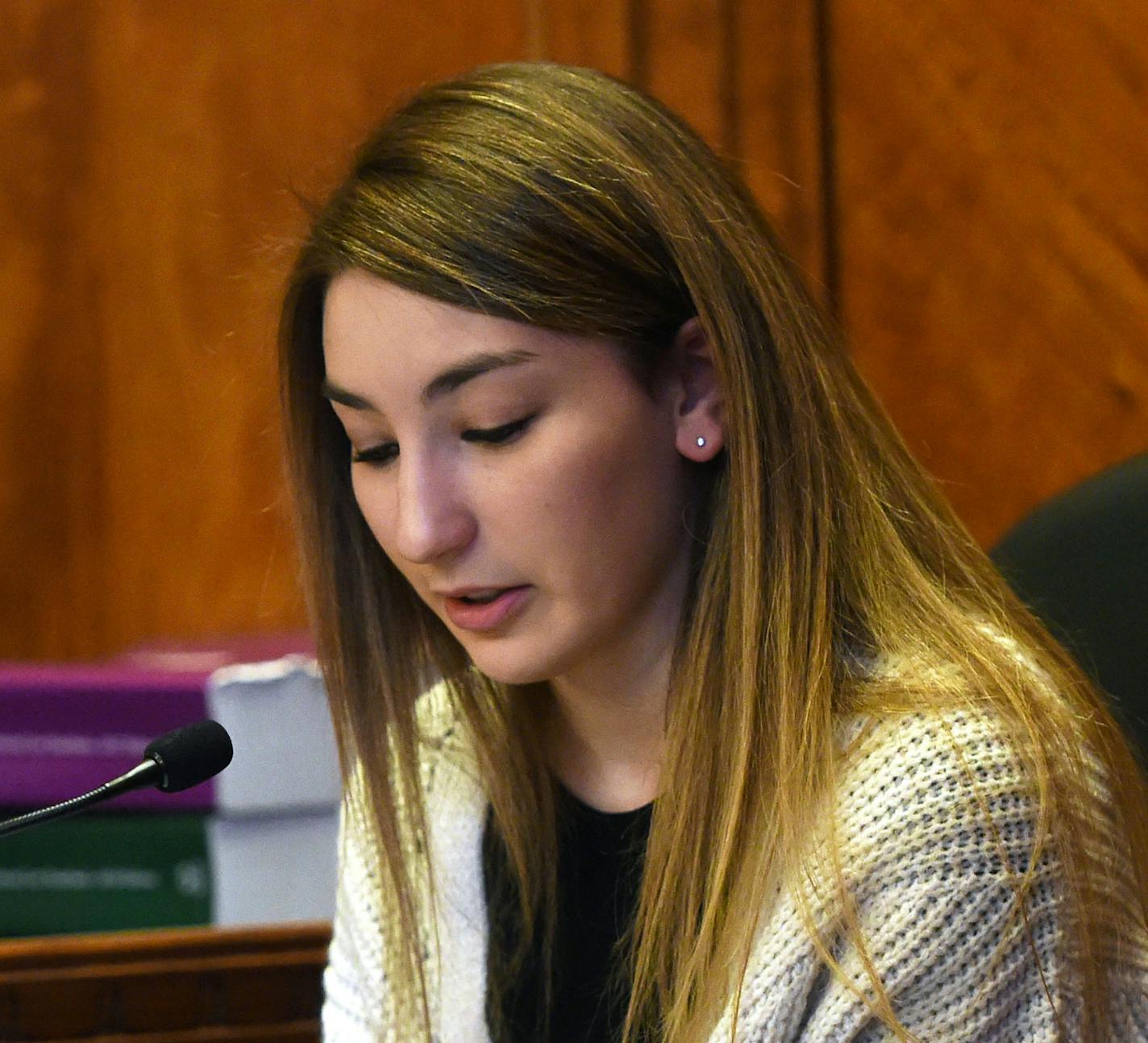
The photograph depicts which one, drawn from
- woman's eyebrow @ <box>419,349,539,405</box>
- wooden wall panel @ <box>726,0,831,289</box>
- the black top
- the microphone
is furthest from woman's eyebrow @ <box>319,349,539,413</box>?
wooden wall panel @ <box>726,0,831,289</box>

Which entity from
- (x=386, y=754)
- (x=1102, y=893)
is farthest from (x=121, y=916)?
(x=1102, y=893)

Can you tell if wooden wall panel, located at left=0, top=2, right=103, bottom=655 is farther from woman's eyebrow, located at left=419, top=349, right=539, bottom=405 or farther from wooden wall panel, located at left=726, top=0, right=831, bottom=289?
woman's eyebrow, located at left=419, top=349, right=539, bottom=405

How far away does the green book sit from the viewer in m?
1.25

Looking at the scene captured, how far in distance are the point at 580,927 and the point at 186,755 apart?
0.40 meters

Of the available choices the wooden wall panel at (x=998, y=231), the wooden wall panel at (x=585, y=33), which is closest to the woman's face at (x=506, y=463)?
the wooden wall panel at (x=998, y=231)

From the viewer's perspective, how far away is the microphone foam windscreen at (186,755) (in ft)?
2.24

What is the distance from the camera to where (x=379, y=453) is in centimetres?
88

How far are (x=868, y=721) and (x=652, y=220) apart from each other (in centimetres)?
30

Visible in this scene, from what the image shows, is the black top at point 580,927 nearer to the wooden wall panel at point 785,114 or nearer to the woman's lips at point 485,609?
the woman's lips at point 485,609

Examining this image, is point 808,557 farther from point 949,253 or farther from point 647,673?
point 949,253

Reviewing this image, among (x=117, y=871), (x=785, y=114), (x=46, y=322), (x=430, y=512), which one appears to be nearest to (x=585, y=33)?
(x=785, y=114)

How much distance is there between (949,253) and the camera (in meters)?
1.33

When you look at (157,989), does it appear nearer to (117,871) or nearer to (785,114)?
(117,871)

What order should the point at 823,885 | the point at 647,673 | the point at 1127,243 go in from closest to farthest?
the point at 823,885 → the point at 647,673 → the point at 1127,243
